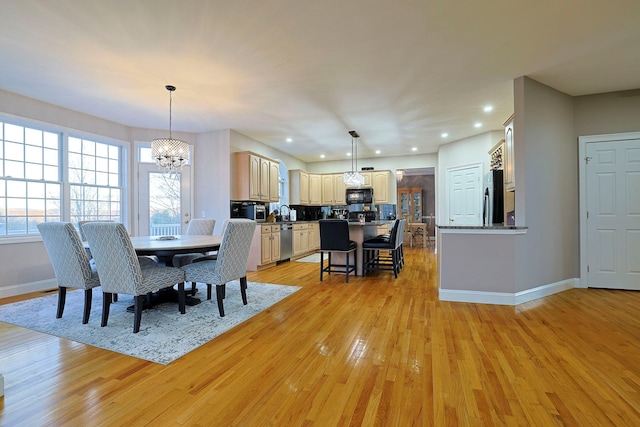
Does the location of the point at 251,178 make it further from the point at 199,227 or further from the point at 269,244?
the point at 199,227

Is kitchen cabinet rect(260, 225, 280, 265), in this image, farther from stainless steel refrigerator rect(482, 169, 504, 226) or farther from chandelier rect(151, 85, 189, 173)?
stainless steel refrigerator rect(482, 169, 504, 226)

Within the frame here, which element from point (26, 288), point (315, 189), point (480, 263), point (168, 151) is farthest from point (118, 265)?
point (315, 189)

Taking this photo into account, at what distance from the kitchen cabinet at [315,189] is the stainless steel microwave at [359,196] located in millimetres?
851

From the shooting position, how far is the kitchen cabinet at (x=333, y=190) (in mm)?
8281

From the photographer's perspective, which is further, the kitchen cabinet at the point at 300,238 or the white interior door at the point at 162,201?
the kitchen cabinet at the point at 300,238

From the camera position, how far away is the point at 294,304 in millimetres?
3344

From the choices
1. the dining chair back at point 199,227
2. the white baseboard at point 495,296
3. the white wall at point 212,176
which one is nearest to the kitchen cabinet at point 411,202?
the white wall at point 212,176

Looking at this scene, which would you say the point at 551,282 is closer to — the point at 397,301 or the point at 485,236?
the point at 485,236

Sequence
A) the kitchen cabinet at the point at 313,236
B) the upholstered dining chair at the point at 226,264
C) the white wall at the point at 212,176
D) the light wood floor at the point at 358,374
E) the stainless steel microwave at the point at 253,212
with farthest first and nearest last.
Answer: the kitchen cabinet at the point at 313,236 < the stainless steel microwave at the point at 253,212 < the white wall at the point at 212,176 < the upholstered dining chair at the point at 226,264 < the light wood floor at the point at 358,374

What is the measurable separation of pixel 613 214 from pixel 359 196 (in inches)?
Result: 197

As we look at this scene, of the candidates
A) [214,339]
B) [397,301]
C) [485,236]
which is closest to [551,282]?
[485,236]

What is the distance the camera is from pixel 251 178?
18.4 ft

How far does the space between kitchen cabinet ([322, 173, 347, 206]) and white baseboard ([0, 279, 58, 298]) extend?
601cm

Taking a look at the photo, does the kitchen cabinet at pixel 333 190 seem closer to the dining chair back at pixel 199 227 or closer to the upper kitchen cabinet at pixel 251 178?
the upper kitchen cabinet at pixel 251 178
